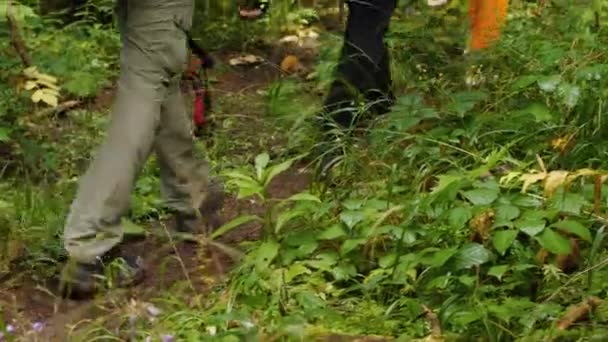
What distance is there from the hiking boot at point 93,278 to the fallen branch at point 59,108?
2088 millimetres

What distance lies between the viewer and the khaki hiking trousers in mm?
3621

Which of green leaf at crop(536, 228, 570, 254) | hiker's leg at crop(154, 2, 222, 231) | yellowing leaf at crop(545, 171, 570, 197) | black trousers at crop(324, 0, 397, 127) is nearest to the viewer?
green leaf at crop(536, 228, 570, 254)

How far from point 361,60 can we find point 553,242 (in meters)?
1.78

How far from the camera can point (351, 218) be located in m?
3.54

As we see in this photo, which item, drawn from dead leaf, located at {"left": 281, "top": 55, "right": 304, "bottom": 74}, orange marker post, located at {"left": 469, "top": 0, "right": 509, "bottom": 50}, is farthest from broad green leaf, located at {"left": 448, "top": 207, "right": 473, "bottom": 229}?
dead leaf, located at {"left": 281, "top": 55, "right": 304, "bottom": 74}

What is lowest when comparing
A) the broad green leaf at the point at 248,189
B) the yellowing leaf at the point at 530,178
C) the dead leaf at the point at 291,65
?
the dead leaf at the point at 291,65

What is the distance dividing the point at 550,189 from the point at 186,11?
1355 millimetres

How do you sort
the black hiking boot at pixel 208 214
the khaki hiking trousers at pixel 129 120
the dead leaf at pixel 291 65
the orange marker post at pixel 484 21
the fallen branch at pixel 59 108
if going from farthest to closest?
the dead leaf at pixel 291 65, the fallen branch at pixel 59 108, the orange marker post at pixel 484 21, the black hiking boot at pixel 208 214, the khaki hiking trousers at pixel 129 120

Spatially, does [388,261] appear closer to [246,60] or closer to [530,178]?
[530,178]

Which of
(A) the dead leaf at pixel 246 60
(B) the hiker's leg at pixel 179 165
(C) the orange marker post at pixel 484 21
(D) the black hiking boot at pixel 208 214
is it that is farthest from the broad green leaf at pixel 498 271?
(A) the dead leaf at pixel 246 60

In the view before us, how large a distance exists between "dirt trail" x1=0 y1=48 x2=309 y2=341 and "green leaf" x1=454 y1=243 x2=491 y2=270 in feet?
2.99

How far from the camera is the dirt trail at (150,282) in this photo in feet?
11.4

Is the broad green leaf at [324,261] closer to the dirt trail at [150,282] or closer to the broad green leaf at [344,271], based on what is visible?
the broad green leaf at [344,271]

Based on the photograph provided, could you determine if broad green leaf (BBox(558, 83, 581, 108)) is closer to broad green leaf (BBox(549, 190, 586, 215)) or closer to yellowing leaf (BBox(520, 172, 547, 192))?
yellowing leaf (BBox(520, 172, 547, 192))
